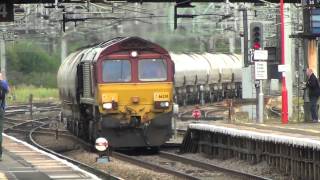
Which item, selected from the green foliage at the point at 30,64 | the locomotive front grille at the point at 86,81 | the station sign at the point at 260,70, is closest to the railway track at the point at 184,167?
the locomotive front grille at the point at 86,81

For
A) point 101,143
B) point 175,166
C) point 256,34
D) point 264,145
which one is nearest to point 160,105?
point 175,166

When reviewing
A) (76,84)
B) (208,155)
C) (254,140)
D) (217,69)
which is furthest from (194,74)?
(254,140)

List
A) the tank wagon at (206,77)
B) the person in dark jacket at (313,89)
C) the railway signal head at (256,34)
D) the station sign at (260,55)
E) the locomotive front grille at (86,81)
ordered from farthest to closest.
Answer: the tank wagon at (206,77)
the railway signal head at (256,34)
the person in dark jacket at (313,89)
the station sign at (260,55)
the locomotive front grille at (86,81)

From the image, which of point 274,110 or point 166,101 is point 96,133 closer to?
point 166,101

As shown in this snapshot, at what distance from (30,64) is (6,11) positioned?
57.6 m

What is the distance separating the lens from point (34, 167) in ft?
48.8

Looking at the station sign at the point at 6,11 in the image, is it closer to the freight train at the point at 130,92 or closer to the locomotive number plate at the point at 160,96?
the freight train at the point at 130,92

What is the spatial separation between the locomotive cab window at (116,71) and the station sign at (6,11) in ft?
9.29

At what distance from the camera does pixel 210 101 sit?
2000 inches

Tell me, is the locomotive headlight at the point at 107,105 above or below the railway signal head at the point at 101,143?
above

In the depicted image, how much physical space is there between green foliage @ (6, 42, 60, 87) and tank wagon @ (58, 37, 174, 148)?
5502cm

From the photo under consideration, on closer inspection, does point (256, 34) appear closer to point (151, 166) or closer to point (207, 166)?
point (207, 166)

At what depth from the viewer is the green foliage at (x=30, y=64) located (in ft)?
247

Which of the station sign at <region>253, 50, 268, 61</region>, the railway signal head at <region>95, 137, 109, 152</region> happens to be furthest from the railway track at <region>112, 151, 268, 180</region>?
the station sign at <region>253, 50, 268, 61</region>
